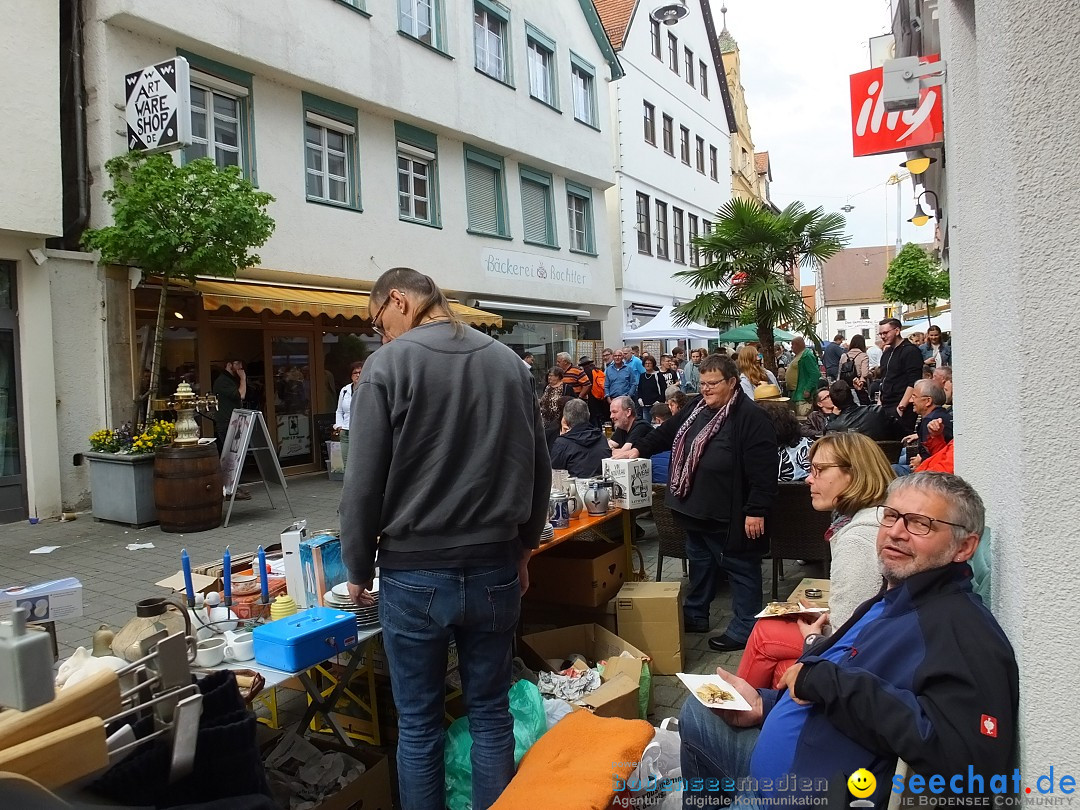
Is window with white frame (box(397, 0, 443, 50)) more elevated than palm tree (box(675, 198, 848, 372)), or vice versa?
window with white frame (box(397, 0, 443, 50))

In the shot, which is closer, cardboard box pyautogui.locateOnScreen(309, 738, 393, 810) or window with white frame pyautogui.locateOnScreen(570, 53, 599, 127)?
cardboard box pyautogui.locateOnScreen(309, 738, 393, 810)

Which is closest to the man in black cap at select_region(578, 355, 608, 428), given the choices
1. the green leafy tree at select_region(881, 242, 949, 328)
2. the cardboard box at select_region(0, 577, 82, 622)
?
the cardboard box at select_region(0, 577, 82, 622)

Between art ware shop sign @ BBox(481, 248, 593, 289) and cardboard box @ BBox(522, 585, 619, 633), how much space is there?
11.7 m

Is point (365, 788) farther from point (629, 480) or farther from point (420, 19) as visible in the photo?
point (420, 19)

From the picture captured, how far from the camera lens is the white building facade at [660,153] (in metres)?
22.2

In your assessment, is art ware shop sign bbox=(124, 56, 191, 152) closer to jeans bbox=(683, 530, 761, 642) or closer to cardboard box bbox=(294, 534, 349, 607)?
cardboard box bbox=(294, 534, 349, 607)

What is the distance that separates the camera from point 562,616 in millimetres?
4934

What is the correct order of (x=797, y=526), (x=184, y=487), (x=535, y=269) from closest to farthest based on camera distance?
(x=797, y=526) → (x=184, y=487) → (x=535, y=269)

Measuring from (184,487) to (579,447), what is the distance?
4.37 metres

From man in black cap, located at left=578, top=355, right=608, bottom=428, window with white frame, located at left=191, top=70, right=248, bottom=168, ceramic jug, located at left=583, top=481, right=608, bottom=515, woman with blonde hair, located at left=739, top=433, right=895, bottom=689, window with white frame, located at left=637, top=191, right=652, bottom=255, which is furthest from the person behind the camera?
window with white frame, located at left=637, top=191, right=652, bottom=255

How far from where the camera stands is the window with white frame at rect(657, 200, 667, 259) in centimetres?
2458

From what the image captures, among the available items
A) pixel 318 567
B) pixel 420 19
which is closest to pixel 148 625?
pixel 318 567

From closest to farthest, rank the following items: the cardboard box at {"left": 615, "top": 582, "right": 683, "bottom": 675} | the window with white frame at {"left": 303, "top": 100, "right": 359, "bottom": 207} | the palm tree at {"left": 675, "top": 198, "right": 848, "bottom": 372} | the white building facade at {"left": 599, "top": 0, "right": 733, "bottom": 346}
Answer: the cardboard box at {"left": 615, "top": 582, "right": 683, "bottom": 675}, the palm tree at {"left": 675, "top": 198, "right": 848, "bottom": 372}, the window with white frame at {"left": 303, "top": 100, "right": 359, "bottom": 207}, the white building facade at {"left": 599, "top": 0, "right": 733, "bottom": 346}

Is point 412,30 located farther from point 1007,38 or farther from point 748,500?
point 1007,38
